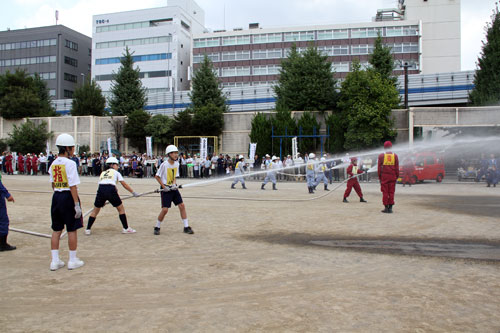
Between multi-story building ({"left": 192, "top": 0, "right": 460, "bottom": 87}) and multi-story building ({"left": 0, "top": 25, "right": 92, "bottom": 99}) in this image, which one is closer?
multi-story building ({"left": 192, "top": 0, "right": 460, "bottom": 87})

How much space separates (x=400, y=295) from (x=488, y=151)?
23912 mm

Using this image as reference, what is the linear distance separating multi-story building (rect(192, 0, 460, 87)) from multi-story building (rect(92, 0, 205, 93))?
571 cm

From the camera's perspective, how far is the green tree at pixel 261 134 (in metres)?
32.1

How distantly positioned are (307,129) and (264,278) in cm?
2730

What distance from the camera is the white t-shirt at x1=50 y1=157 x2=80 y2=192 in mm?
5834

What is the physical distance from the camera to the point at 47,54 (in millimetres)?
80500

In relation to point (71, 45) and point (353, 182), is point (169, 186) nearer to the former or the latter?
point (353, 182)

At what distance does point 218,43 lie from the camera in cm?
6938

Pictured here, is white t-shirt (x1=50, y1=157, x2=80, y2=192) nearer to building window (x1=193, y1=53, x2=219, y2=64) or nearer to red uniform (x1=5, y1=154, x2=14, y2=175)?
red uniform (x1=5, y1=154, x2=14, y2=175)

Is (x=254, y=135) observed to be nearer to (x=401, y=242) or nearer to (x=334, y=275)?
(x=401, y=242)

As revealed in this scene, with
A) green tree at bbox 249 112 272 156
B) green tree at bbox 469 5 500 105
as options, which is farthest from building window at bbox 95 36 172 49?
green tree at bbox 469 5 500 105

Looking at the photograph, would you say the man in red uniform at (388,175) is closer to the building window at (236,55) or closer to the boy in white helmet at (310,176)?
the boy in white helmet at (310,176)

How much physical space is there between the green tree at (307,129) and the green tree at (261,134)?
2.63 metres

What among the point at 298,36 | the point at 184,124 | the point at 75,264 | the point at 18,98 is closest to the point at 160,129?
the point at 184,124
